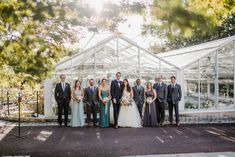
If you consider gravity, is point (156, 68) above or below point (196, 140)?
above

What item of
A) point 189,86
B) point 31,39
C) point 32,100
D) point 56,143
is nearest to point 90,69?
point 32,100

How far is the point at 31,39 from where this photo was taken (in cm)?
355

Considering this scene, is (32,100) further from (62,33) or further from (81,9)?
(81,9)

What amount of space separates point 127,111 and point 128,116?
0.17 m

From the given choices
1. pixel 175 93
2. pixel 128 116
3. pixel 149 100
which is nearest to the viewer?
pixel 128 116

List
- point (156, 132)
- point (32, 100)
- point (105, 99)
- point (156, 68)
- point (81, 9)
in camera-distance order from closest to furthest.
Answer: point (81, 9) < point (156, 132) < point (105, 99) < point (156, 68) < point (32, 100)

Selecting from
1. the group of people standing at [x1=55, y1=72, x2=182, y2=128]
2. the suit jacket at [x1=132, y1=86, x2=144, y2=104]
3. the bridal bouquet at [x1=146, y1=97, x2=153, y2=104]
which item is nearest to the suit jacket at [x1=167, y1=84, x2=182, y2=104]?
the group of people standing at [x1=55, y1=72, x2=182, y2=128]

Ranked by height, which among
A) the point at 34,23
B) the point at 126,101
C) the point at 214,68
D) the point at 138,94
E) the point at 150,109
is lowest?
the point at 150,109

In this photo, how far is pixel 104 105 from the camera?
12.6 meters

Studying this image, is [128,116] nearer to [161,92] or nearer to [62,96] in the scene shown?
[161,92]

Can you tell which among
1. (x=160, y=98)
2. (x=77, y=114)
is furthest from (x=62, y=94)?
(x=160, y=98)

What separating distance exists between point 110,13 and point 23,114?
13.1 meters

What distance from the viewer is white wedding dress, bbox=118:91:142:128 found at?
41.3ft

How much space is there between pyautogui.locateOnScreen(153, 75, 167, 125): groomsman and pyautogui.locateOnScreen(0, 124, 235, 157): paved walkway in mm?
656
